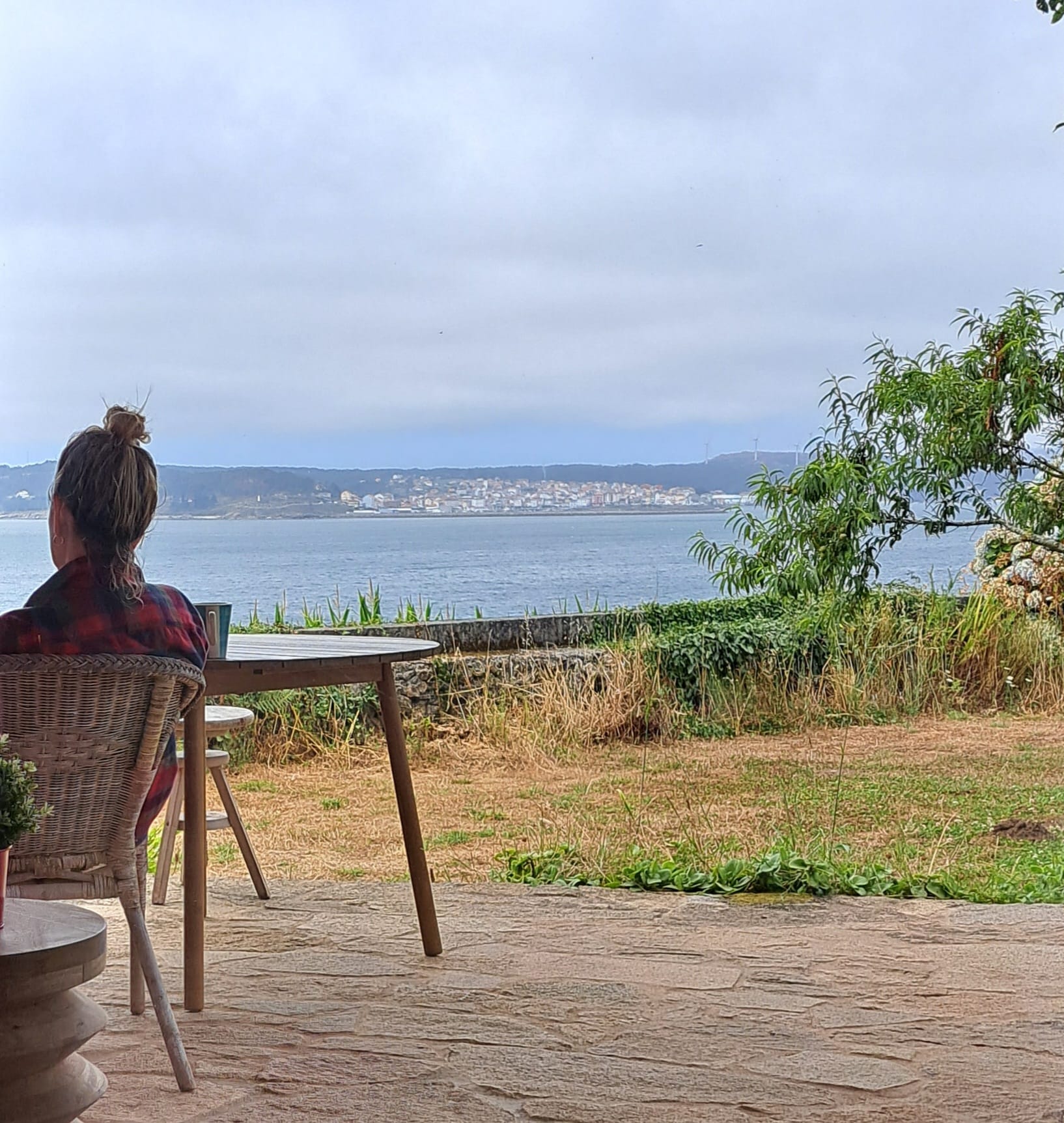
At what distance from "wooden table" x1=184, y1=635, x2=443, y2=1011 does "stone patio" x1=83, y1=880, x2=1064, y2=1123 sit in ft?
0.42

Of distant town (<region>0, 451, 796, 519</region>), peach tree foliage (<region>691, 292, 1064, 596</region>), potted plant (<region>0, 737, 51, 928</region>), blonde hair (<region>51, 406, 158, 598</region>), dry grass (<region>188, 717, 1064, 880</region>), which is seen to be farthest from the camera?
distant town (<region>0, 451, 796, 519</region>)

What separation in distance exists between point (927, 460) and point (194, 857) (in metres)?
3.24

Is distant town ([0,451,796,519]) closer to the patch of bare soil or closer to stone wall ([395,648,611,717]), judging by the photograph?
stone wall ([395,648,611,717])

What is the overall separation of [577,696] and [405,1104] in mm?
5504

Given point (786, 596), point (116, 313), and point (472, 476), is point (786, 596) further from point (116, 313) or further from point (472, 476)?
point (116, 313)

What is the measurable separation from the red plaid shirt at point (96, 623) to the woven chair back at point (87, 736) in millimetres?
51

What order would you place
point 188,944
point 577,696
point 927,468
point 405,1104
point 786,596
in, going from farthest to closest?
1. point 577,696
2. point 786,596
3. point 927,468
4. point 188,944
5. point 405,1104

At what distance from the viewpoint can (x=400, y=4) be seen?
1645 cm

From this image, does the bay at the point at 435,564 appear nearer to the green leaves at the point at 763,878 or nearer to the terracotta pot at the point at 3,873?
the green leaves at the point at 763,878

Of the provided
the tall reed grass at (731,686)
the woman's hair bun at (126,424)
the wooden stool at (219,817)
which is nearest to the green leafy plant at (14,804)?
the woman's hair bun at (126,424)

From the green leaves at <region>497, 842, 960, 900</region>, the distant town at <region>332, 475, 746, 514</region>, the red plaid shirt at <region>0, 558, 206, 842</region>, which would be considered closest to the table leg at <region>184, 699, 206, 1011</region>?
the red plaid shirt at <region>0, 558, 206, 842</region>

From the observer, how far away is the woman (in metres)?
2.22

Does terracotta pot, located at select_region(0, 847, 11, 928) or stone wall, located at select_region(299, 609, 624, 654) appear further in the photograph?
stone wall, located at select_region(299, 609, 624, 654)

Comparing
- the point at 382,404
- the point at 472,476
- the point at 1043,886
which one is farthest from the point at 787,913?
the point at 382,404
